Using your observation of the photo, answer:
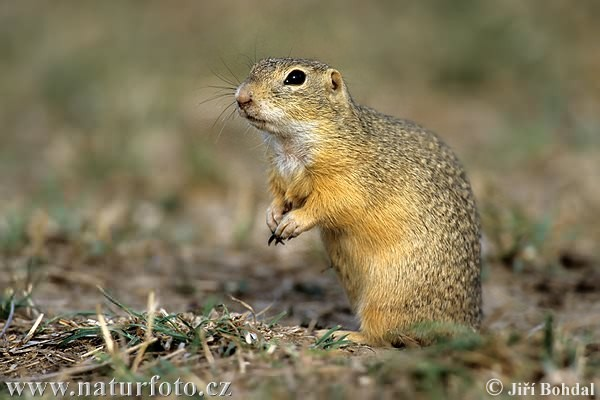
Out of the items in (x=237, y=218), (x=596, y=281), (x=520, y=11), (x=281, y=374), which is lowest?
(x=281, y=374)

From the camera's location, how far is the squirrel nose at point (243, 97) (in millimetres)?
4594

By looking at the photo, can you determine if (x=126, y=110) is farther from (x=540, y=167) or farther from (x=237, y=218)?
(x=540, y=167)

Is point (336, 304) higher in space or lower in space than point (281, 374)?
higher

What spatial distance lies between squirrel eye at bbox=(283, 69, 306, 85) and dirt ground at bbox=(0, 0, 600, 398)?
21.2 inches

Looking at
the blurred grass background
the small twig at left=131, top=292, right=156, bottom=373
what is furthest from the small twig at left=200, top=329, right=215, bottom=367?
the blurred grass background

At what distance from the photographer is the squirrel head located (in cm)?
464

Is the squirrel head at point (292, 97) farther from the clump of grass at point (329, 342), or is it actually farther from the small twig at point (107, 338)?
the small twig at point (107, 338)

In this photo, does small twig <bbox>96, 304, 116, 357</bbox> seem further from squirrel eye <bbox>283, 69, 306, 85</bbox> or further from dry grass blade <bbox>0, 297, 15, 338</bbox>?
squirrel eye <bbox>283, 69, 306, 85</bbox>

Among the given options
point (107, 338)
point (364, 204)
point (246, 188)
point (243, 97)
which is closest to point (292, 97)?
point (243, 97)

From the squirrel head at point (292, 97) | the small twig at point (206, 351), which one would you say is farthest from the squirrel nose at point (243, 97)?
the small twig at point (206, 351)

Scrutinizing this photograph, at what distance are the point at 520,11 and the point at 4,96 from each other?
799 centimetres

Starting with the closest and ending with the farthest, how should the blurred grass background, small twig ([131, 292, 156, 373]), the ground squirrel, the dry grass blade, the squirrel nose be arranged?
small twig ([131, 292, 156, 373]), the dry grass blade, the squirrel nose, the ground squirrel, the blurred grass background

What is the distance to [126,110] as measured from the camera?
35.8ft

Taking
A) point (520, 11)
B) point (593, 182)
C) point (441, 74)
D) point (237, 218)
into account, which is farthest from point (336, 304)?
point (520, 11)
